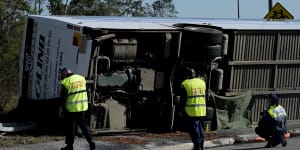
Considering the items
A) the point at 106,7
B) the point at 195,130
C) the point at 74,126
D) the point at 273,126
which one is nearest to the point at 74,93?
the point at 74,126

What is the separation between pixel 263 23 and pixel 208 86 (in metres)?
2.96

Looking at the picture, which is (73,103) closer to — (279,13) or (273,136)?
(273,136)

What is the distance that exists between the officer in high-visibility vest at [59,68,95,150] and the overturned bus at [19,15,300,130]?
1.31m

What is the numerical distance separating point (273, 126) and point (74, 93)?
4.36m

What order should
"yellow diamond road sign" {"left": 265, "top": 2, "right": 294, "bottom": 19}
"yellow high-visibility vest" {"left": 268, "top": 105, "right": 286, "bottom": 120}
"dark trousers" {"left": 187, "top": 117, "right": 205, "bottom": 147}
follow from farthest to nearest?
"yellow diamond road sign" {"left": 265, "top": 2, "right": 294, "bottom": 19}, "yellow high-visibility vest" {"left": 268, "top": 105, "right": 286, "bottom": 120}, "dark trousers" {"left": 187, "top": 117, "right": 205, "bottom": 147}

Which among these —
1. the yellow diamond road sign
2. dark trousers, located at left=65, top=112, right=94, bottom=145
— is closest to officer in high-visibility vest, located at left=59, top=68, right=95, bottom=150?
dark trousers, located at left=65, top=112, right=94, bottom=145

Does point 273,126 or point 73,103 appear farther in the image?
point 273,126

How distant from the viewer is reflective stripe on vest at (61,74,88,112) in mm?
11242

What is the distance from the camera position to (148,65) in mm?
13680

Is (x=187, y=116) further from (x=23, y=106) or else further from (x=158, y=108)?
(x=23, y=106)

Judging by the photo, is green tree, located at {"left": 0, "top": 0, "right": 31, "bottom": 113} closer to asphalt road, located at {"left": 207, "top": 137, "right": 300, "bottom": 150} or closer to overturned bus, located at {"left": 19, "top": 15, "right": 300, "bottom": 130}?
overturned bus, located at {"left": 19, "top": 15, "right": 300, "bottom": 130}

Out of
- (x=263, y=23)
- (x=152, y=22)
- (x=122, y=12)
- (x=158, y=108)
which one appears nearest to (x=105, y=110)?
(x=158, y=108)

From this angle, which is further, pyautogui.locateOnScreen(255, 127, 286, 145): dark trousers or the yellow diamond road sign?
the yellow diamond road sign

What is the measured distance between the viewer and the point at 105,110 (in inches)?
516
